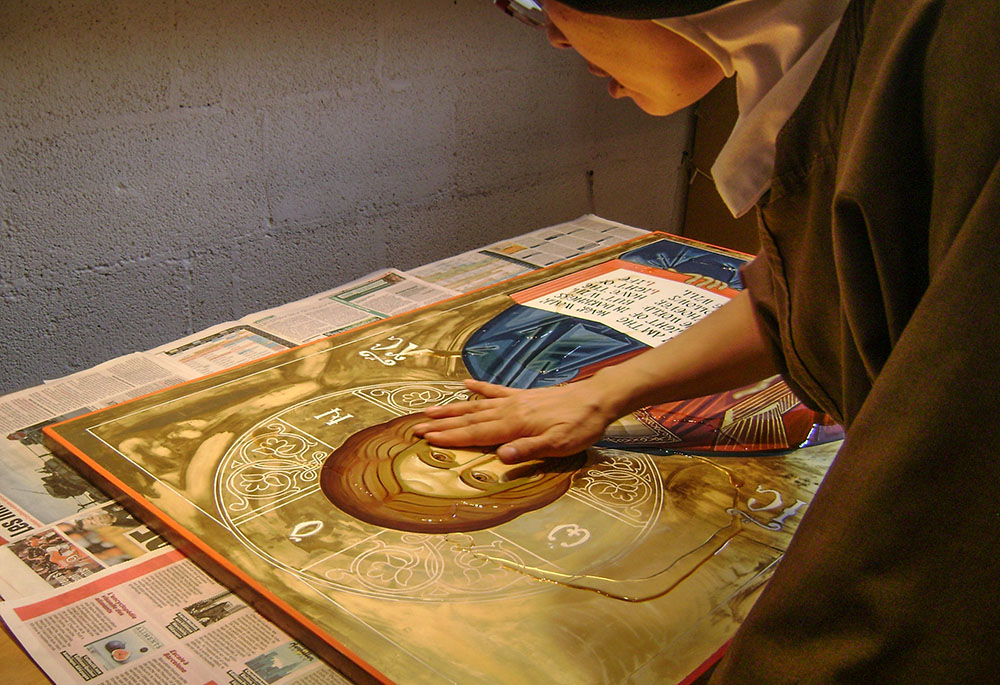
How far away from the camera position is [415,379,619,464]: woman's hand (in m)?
1.11

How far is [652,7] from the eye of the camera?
2.21 ft

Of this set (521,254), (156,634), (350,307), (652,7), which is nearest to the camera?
(652,7)

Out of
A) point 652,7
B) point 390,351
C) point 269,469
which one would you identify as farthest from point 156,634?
point 652,7

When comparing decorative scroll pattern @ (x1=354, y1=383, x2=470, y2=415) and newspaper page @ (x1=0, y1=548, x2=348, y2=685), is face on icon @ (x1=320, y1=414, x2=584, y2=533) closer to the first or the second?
decorative scroll pattern @ (x1=354, y1=383, x2=470, y2=415)

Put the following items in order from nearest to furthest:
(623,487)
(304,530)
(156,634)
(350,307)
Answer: (156,634) < (304,530) < (623,487) < (350,307)

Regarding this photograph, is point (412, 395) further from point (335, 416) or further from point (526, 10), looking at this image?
point (526, 10)

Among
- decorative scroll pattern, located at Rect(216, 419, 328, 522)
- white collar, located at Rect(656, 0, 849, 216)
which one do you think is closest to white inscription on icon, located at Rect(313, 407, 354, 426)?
decorative scroll pattern, located at Rect(216, 419, 328, 522)

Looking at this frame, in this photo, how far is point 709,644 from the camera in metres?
0.84

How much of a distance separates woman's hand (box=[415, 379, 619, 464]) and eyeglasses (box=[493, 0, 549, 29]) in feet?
1.53

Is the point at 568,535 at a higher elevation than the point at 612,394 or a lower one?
lower

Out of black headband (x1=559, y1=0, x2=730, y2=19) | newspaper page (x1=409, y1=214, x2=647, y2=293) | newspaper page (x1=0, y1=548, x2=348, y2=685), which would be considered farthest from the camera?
newspaper page (x1=409, y1=214, x2=647, y2=293)

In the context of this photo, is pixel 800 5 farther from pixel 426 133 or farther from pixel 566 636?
pixel 426 133

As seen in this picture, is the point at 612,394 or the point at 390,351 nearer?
the point at 612,394

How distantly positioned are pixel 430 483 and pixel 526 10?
57 cm
